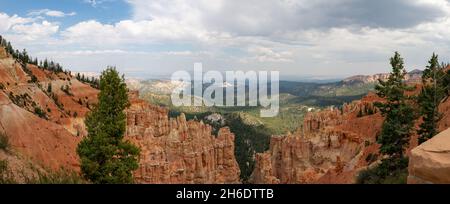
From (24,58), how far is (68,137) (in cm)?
5737

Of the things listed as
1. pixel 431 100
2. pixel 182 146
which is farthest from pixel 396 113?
pixel 182 146

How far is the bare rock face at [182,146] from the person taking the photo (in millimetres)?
74062

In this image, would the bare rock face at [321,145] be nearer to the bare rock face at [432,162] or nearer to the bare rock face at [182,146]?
the bare rock face at [182,146]

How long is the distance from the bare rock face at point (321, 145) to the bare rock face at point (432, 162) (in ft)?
143

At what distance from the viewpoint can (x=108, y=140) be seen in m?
25.1

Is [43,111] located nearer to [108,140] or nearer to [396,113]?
[108,140]

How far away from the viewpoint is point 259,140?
510 feet

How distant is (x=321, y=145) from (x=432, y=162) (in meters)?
63.5

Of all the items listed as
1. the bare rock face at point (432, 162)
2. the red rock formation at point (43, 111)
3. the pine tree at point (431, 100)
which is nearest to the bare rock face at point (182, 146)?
the red rock formation at point (43, 111)

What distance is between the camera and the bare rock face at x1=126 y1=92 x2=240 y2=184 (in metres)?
74.1

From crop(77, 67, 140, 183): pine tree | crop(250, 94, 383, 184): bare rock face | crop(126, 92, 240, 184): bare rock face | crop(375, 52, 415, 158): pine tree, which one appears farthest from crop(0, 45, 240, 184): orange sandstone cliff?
crop(375, 52, 415, 158): pine tree

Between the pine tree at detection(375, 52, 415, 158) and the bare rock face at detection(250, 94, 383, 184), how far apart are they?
86.7 feet
